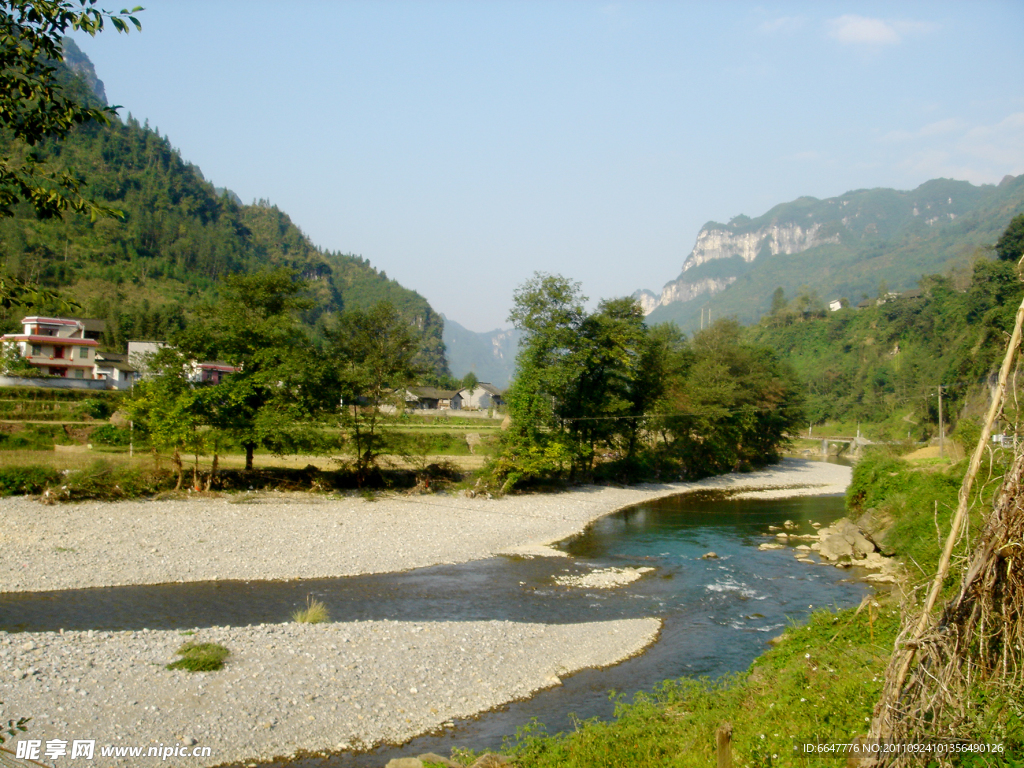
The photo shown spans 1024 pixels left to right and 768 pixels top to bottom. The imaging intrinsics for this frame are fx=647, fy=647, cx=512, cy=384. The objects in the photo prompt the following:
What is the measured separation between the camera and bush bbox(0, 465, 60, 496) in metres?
25.0

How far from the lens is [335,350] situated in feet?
113

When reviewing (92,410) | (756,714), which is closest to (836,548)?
(756,714)

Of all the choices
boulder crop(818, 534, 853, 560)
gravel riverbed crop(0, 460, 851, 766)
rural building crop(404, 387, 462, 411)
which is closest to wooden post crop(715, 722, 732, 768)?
gravel riverbed crop(0, 460, 851, 766)

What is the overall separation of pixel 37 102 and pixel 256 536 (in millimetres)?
20483

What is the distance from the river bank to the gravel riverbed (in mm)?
82

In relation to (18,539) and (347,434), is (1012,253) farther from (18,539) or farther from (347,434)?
(18,539)

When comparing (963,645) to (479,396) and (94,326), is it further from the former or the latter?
(479,396)

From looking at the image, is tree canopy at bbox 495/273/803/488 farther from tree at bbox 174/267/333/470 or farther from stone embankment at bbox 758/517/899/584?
stone embankment at bbox 758/517/899/584

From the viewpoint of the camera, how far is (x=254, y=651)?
12.8 metres

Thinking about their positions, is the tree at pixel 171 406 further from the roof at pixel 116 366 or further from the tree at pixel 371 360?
the roof at pixel 116 366

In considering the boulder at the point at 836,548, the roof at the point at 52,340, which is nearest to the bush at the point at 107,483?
the boulder at the point at 836,548

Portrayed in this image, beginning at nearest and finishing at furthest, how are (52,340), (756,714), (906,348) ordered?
(756,714), (52,340), (906,348)

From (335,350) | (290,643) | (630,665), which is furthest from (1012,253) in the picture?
(290,643)

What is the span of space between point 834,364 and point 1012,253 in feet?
141
